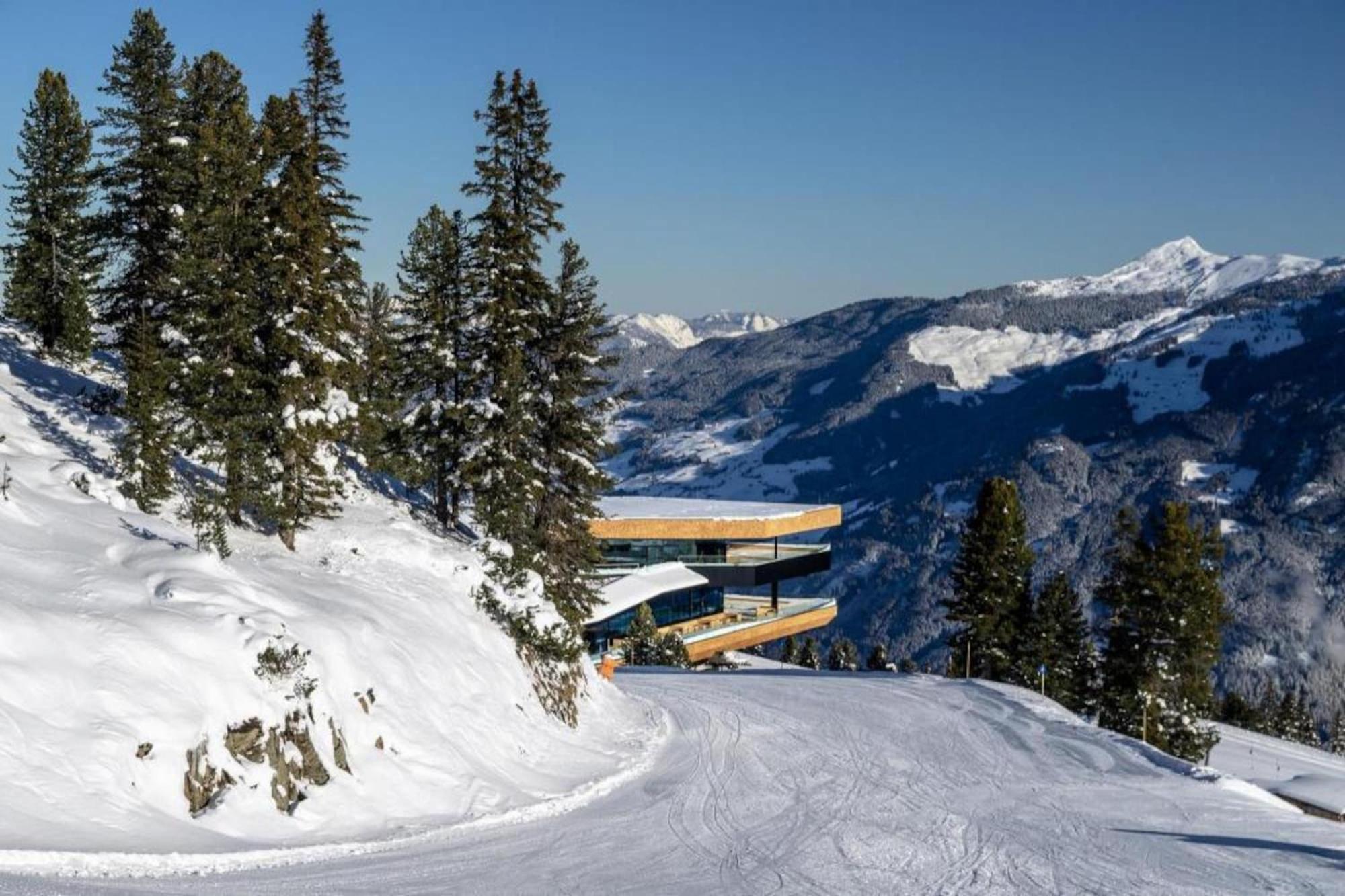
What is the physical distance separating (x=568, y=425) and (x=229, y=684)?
69.8ft

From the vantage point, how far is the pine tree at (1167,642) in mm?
48688

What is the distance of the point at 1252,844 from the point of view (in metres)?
17.6

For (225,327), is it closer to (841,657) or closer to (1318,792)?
(1318,792)

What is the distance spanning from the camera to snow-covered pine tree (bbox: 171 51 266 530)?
26891 millimetres

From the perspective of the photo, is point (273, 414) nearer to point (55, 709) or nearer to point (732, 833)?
point (55, 709)

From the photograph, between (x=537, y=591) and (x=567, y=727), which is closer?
(x=567, y=727)

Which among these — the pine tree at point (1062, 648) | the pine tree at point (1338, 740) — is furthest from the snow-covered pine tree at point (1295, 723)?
the pine tree at point (1062, 648)

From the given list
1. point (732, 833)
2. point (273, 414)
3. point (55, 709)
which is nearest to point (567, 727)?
point (732, 833)

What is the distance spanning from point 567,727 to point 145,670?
464 inches

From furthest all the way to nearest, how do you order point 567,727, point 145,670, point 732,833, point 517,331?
point 517,331 → point 567,727 → point 732,833 → point 145,670

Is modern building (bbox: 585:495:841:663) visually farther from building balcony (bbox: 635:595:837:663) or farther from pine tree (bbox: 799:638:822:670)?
pine tree (bbox: 799:638:822:670)

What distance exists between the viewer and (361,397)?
3756 centimetres

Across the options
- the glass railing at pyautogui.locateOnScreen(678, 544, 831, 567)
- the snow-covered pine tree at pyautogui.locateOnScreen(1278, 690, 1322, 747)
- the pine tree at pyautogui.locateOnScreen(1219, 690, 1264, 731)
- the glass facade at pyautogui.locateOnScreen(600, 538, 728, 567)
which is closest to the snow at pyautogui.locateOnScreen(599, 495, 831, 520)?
the glass facade at pyautogui.locateOnScreen(600, 538, 728, 567)

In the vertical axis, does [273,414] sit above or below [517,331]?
below
